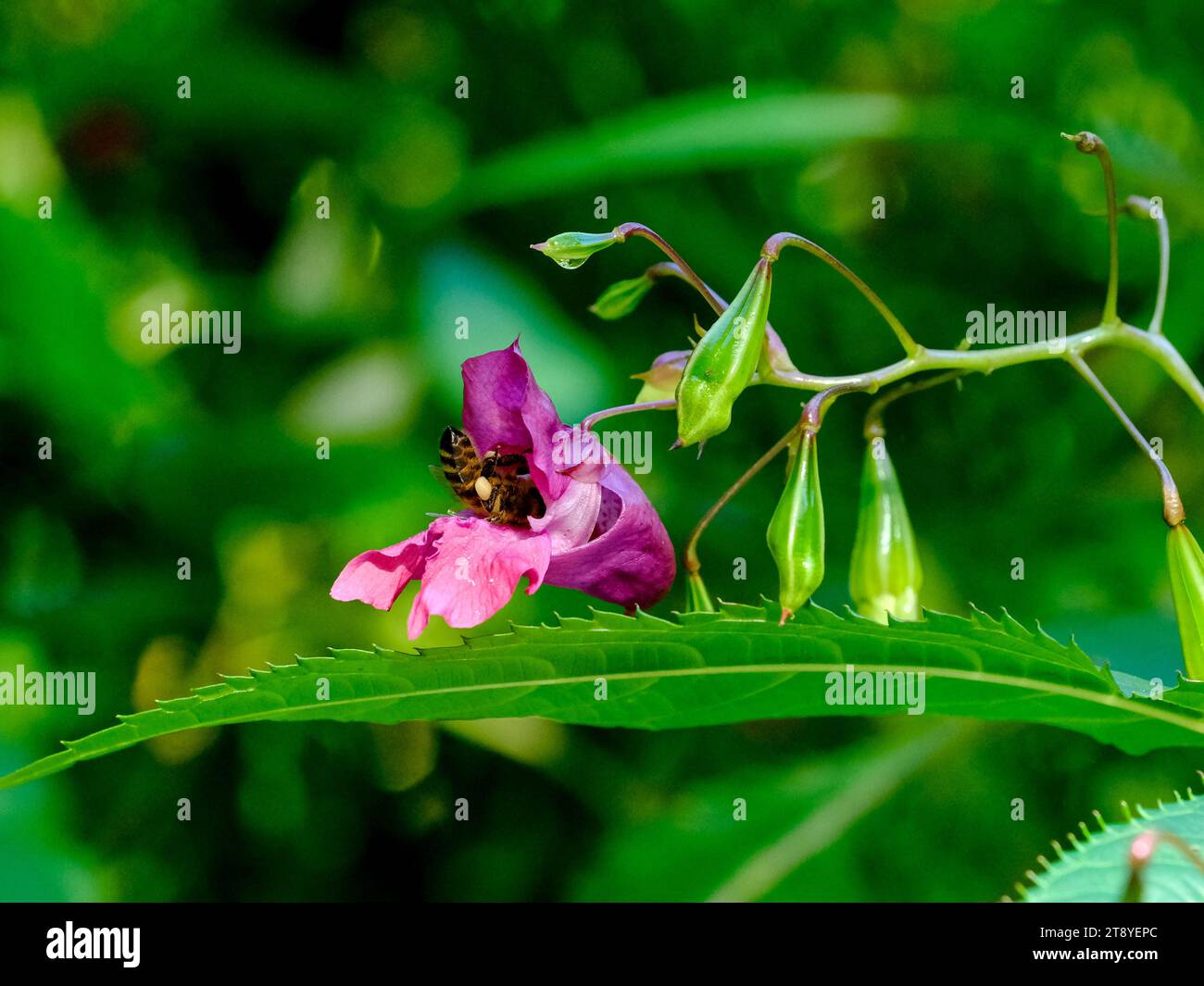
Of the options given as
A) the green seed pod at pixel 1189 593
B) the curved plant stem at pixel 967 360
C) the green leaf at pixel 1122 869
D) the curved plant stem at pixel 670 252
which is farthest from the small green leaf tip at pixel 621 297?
the green leaf at pixel 1122 869

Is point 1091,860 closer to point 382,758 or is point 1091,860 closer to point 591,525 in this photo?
point 591,525

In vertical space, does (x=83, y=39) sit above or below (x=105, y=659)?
above

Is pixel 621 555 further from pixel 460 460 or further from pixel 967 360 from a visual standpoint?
pixel 967 360

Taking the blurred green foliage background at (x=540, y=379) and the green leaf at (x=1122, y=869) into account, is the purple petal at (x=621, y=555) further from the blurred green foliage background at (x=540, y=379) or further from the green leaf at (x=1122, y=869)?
the blurred green foliage background at (x=540, y=379)

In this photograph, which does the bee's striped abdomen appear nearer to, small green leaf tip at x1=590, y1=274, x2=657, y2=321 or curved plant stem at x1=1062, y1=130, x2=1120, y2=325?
small green leaf tip at x1=590, y1=274, x2=657, y2=321

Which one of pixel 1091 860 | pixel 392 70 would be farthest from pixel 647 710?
pixel 392 70

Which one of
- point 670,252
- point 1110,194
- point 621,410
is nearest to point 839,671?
point 621,410
